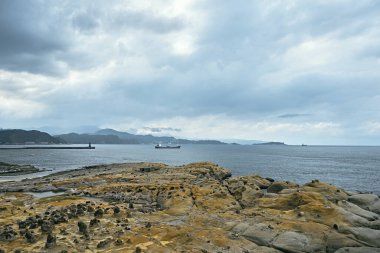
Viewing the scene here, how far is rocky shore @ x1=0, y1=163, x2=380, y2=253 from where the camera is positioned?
29719 millimetres

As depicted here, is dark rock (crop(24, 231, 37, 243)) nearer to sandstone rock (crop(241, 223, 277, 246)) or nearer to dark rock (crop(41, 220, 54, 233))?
dark rock (crop(41, 220, 54, 233))

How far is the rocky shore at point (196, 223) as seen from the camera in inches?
1170

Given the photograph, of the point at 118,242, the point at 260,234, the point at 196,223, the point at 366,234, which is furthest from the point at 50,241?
the point at 366,234

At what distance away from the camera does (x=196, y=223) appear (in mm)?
36000

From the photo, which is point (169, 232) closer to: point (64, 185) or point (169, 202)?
point (169, 202)

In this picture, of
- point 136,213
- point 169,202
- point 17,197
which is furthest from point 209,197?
point 17,197

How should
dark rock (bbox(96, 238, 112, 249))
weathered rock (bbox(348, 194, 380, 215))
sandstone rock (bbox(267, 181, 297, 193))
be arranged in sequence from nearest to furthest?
dark rock (bbox(96, 238, 112, 249))
weathered rock (bbox(348, 194, 380, 215))
sandstone rock (bbox(267, 181, 297, 193))

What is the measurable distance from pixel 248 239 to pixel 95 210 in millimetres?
19431

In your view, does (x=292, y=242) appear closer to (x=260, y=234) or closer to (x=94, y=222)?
(x=260, y=234)

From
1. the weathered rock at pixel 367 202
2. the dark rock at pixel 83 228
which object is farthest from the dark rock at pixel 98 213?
the weathered rock at pixel 367 202

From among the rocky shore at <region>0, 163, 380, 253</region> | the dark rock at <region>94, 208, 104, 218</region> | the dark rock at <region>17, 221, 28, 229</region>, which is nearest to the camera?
the rocky shore at <region>0, 163, 380, 253</region>

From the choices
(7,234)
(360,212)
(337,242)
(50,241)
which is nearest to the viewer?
(50,241)

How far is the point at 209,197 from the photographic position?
4791cm

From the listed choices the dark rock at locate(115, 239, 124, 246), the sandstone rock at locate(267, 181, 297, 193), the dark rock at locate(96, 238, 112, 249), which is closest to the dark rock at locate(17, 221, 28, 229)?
the dark rock at locate(96, 238, 112, 249)
